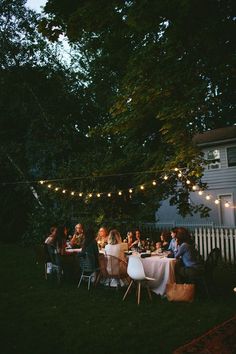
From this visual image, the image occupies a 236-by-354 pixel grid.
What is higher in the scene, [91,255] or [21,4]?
[21,4]

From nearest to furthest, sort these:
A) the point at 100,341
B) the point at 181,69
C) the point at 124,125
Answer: the point at 100,341 → the point at 181,69 → the point at 124,125

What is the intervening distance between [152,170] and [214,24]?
474 cm

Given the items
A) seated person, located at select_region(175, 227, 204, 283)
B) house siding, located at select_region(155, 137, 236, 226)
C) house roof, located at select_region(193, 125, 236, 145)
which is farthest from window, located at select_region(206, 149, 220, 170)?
seated person, located at select_region(175, 227, 204, 283)

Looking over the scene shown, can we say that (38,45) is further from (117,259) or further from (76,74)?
(117,259)

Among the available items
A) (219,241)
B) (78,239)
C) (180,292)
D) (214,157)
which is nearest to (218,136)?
(214,157)

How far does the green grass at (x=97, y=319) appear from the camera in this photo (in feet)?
17.8

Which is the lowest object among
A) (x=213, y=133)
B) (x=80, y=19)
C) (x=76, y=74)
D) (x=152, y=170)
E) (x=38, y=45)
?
(x=152, y=170)

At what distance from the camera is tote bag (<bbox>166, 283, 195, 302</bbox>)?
7.40 m

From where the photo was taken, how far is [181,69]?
8.03 meters

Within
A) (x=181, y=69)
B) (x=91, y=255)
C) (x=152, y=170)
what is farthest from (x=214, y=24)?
(x=91, y=255)

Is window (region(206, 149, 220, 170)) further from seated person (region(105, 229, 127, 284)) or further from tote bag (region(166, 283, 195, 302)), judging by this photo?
tote bag (region(166, 283, 195, 302))

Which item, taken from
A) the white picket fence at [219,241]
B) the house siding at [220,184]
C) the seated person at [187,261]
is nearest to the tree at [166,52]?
the white picket fence at [219,241]

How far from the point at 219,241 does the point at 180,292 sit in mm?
5708

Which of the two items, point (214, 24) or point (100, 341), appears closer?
point (100, 341)
